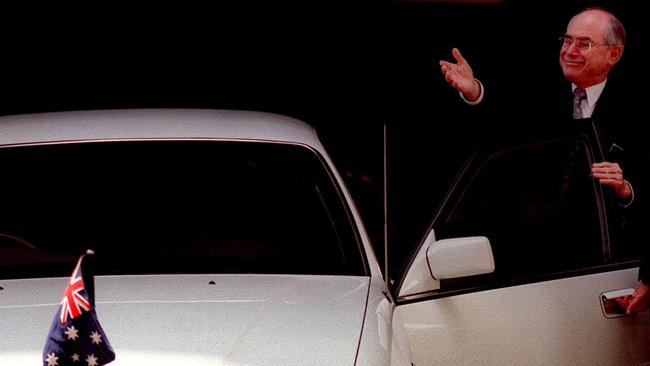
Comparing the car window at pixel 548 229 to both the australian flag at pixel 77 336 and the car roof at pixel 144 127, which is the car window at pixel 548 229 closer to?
the car roof at pixel 144 127

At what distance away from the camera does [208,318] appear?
12.0 ft

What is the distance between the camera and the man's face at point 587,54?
207 inches

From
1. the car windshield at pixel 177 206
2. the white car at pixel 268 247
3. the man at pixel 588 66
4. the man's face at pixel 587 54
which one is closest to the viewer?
the white car at pixel 268 247

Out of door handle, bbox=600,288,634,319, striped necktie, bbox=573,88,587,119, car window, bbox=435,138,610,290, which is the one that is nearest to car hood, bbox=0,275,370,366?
car window, bbox=435,138,610,290

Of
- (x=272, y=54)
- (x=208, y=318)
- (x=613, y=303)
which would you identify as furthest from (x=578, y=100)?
(x=272, y=54)

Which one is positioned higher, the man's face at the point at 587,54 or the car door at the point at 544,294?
the man's face at the point at 587,54

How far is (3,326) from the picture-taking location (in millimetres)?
3551

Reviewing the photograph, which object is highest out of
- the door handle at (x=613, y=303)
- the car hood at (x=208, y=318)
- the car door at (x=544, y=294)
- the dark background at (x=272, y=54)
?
the dark background at (x=272, y=54)

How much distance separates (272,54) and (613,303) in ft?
41.5

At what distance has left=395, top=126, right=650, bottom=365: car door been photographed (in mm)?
4488

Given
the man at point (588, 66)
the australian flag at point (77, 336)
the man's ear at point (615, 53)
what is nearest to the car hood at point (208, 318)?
the australian flag at point (77, 336)

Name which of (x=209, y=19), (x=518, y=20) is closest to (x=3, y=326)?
(x=518, y=20)

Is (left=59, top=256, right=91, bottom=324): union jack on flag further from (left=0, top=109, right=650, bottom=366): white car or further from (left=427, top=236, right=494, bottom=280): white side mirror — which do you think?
(left=427, top=236, right=494, bottom=280): white side mirror

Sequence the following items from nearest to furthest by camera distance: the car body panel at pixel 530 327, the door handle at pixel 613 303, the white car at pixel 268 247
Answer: the white car at pixel 268 247
the car body panel at pixel 530 327
the door handle at pixel 613 303
